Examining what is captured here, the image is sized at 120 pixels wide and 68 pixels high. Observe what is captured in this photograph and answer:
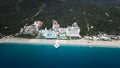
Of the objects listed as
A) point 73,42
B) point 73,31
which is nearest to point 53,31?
point 73,31

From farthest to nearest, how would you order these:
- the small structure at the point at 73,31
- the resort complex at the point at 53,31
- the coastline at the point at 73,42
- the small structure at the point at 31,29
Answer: the small structure at the point at 31,29 < the small structure at the point at 73,31 < the resort complex at the point at 53,31 < the coastline at the point at 73,42

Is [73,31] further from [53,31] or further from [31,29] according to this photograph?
[31,29]

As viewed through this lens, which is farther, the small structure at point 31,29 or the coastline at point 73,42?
the small structure at point 31,29

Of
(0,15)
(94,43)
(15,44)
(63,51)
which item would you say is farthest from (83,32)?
(0,15)

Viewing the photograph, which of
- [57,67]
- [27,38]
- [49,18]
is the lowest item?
[57,67]

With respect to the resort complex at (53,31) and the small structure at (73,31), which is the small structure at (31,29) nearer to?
the resort complex at (53,31)

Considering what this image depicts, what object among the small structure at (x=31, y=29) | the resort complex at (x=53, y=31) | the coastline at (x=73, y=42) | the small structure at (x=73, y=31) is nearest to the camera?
the coastline at (x=73, y=42)

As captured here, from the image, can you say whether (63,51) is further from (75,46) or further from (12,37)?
(12,37)

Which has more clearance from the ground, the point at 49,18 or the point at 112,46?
the point at 49,18

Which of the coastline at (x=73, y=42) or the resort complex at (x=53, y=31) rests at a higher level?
the resort complex at (x=53, y=31)

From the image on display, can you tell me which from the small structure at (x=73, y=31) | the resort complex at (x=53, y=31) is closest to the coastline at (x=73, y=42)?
the resort complex at (x=53, y=31)

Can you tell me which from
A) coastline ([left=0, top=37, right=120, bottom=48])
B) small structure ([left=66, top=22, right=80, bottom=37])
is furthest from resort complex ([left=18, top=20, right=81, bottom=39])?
coastline ([left=0, top=37, right=120, bottom=48])
